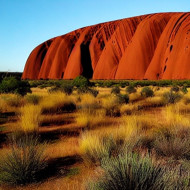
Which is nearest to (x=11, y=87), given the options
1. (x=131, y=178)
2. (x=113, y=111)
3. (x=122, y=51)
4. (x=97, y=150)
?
(x=113, y=111)

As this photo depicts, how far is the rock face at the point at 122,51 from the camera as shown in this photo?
41594 mm

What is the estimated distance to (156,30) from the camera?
47125 mm

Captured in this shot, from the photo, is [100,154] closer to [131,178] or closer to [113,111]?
[131,178]

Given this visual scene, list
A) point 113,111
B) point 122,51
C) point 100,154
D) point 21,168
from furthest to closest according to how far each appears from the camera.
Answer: point 122,51, point 113,111, point 100,154, point 21,168

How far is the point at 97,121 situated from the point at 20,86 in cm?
986

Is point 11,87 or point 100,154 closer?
point 100,154

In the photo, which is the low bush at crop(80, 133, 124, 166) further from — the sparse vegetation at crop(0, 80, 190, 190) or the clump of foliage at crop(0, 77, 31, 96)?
the clump of foliage at crop(0, 77, 31, 96)

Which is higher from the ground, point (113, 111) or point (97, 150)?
point (97, 150)

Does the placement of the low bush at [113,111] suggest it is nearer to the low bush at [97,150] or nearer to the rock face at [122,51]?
the low bush at [97,150]

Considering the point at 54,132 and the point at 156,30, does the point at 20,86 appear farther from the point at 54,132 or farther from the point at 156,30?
the point at 156,30

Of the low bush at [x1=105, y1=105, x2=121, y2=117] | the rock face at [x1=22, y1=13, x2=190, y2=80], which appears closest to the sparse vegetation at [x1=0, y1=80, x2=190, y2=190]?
the low bush at [x1=105, y1=105, x2=121, y2=117]

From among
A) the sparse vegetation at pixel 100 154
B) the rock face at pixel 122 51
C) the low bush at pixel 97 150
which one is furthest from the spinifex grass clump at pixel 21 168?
the rock face at pixel 122 51

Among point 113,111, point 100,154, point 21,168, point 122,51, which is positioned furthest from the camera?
point 122,51

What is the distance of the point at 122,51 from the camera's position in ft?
167
